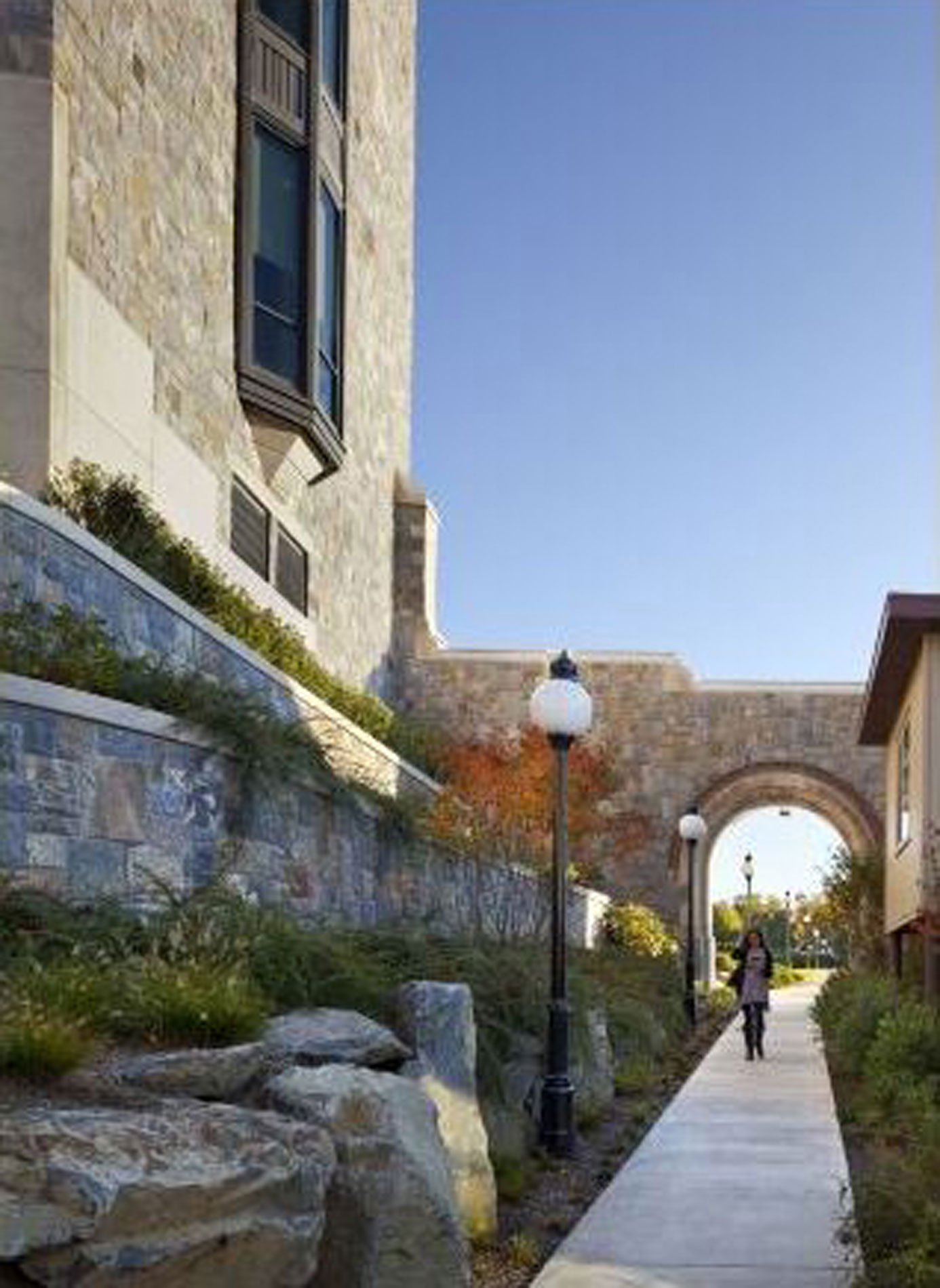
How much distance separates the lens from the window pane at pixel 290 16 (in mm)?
22094

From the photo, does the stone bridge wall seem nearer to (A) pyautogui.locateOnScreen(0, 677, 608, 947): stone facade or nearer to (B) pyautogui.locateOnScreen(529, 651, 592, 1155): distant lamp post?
(A) pyautogui.locateOnScreen(0, 677, 608, 947): stone facade

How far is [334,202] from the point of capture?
24172 mm

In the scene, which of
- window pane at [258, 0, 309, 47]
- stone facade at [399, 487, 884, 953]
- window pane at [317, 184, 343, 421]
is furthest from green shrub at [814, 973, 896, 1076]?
stone facade at [399, 487, 884, 953]

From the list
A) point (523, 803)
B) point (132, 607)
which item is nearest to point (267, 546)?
point (523, 803)

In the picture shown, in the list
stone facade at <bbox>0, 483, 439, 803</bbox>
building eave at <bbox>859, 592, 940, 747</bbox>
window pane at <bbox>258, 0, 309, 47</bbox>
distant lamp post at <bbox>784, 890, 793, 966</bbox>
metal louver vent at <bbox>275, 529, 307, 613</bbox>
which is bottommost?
distant lamp post at <bbox>784, 890, 793, 966</bbox>

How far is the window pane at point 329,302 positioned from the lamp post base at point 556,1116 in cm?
1350

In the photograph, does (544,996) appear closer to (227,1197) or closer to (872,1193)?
(872,1193)

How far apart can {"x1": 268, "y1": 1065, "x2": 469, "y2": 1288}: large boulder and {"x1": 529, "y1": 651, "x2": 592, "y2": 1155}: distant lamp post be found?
481cm

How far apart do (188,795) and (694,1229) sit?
150 inches

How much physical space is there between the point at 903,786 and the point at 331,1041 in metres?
16.0

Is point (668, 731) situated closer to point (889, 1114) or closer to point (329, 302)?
point (329, 302)

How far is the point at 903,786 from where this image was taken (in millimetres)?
21984

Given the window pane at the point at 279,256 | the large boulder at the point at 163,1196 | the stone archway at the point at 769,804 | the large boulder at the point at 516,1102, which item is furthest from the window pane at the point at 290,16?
the stone archway at the point at 769,804

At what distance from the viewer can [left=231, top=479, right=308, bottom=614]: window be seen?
2119cm
